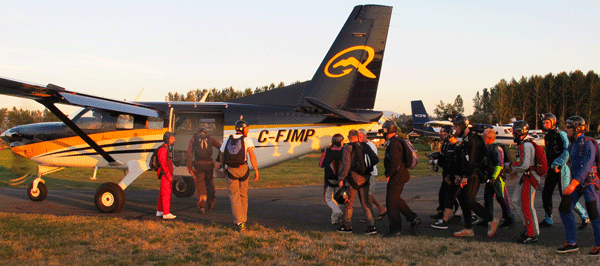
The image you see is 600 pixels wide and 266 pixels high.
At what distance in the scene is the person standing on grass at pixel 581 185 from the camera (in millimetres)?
5938

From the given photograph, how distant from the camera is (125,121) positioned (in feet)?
36.1

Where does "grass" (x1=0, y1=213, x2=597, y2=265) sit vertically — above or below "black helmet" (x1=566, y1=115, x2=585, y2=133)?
below

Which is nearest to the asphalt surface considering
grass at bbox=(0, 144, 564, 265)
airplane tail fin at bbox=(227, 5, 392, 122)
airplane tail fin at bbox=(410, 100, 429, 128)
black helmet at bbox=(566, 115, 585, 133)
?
grass at bbox=(0, 144, 564, 265)

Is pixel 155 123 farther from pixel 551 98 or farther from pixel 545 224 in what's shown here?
pixel 551 98

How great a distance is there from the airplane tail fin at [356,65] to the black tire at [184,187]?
12.9 ft

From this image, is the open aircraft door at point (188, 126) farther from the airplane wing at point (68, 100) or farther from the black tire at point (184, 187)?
the black tire at point (184, 187)

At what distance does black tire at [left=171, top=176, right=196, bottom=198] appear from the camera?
1234 centimetres

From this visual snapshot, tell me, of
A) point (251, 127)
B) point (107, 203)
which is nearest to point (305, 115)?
point (251, 127)

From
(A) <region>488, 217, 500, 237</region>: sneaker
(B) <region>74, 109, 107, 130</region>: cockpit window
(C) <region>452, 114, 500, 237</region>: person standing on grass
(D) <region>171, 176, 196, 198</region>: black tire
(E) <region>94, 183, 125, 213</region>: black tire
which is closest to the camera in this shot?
(C) <region>452, 114, 500, 237</region>: person standing on grass

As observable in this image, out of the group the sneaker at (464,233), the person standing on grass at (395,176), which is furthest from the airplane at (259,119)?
the sneaker at (464,233)

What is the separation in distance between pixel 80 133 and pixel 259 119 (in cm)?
416

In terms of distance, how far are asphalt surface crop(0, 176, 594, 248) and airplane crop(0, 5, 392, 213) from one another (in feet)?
2.86

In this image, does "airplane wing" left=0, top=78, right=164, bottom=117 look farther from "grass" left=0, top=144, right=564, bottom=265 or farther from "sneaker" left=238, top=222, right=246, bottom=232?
"sneaker" left=238, top=222, right=246, bottom=232

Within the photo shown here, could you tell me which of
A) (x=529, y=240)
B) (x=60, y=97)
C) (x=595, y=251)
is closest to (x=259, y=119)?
(x=60, y=97)
